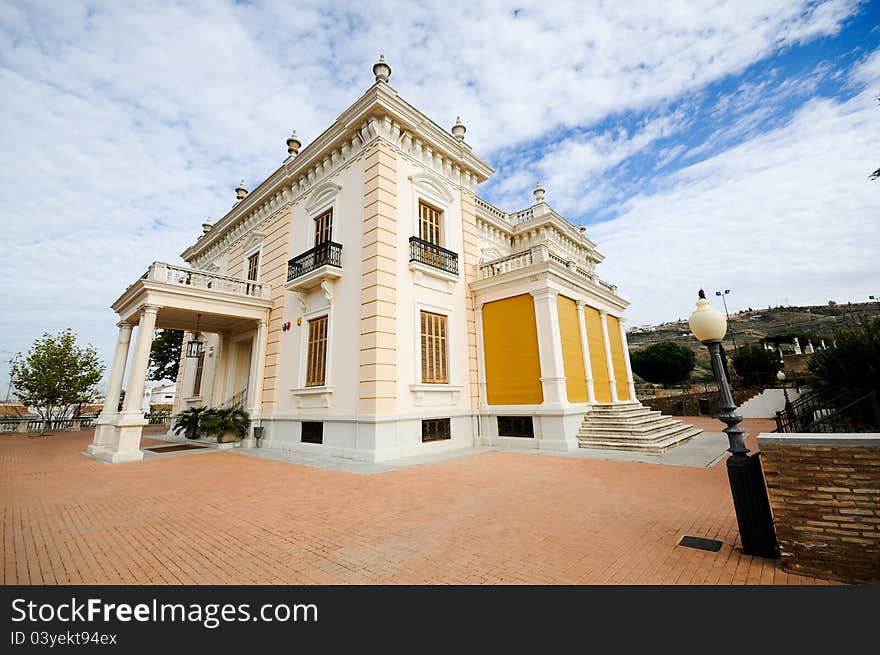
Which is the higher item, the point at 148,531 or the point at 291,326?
the point at 291,326

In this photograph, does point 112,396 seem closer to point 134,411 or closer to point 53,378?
point 134,411

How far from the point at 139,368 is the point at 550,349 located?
1180 centimetres

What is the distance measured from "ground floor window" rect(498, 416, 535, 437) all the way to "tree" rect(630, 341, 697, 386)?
2624 cm

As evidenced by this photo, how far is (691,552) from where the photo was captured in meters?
3.39

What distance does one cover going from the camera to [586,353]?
1197cm

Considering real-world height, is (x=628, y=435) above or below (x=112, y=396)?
below

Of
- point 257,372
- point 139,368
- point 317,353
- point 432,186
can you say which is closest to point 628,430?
point 317,353

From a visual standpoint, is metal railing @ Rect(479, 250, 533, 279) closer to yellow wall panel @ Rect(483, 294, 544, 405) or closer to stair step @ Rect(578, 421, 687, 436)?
yellow wall panel @ Rect(483, 294, 544, 405)

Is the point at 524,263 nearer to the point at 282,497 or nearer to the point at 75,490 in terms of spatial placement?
the point at 282,497

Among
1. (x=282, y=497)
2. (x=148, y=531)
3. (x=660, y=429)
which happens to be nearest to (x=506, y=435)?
(x=660, y=429)

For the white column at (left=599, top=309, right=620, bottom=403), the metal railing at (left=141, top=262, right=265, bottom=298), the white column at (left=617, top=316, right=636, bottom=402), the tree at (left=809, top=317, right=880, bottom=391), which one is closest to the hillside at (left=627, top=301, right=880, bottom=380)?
the white column at (left=617, top=316, right=636, bottom=402)

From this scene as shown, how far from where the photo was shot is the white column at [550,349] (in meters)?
10.1

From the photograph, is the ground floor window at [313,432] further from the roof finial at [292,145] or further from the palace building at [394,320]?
the roof finial at [292,145]
